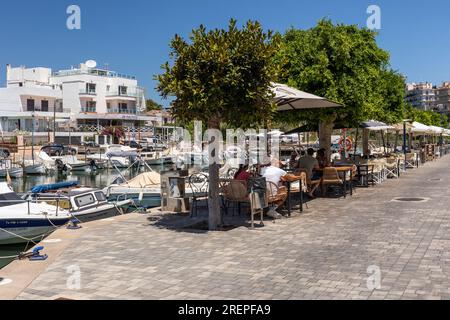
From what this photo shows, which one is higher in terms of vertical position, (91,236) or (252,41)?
(252,41)

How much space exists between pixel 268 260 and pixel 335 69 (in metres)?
9.75

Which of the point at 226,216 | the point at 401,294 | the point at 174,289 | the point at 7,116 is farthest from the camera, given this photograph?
the point at 7,116

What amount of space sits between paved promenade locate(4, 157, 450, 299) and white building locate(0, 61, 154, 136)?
5893cm

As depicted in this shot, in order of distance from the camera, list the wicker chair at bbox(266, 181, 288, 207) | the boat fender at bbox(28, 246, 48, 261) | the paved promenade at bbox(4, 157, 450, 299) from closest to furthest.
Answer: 1. the paved promenade at bbox(4, 157, 450, 299)
2. the boat fender at bbox(28, 246, 48, 261)
3. the wicker chair at bbox(266, 181, 288, 207)

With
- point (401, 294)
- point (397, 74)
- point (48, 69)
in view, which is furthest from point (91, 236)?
point (48, 69)

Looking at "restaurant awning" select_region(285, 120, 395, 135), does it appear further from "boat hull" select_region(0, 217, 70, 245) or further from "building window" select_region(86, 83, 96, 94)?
"building window" select_region(86, 83, 96, 94)

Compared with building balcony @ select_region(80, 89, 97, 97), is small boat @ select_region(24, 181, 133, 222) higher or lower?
lower

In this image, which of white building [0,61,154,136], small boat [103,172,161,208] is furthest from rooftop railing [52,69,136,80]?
small boat [103,172,161,208]

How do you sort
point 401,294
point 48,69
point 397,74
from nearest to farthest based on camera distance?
point 401,294 → point 397,74 → point 48,69

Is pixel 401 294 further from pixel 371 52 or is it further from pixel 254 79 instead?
pixel 371 52

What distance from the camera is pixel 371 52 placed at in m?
16.5

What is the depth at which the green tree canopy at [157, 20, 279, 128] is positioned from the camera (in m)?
8.87

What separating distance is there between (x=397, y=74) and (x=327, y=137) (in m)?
8.21

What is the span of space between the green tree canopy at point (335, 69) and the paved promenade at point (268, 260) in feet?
15.9
